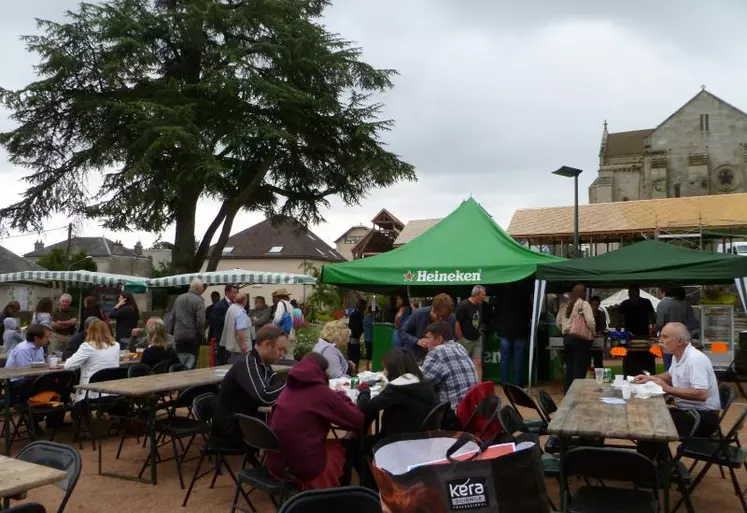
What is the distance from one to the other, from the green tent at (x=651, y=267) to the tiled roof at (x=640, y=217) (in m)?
16.0

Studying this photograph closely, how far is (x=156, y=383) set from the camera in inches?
236

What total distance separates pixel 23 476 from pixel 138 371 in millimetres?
4280

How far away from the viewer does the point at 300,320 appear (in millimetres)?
16953

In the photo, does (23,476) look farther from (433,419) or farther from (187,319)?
(187,319)

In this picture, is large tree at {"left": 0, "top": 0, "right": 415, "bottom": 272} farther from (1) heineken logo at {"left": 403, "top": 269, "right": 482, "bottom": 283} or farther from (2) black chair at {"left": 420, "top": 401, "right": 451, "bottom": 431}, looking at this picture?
(2) black chair at {"left": 420, "top": 401, "right": 451, "bottom": 431}

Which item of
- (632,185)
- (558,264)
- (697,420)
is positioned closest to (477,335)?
(558,264)

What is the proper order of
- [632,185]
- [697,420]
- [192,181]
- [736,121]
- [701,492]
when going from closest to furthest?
[697,420]
[701,492]
[192,181]
[736,121]
[632,185]

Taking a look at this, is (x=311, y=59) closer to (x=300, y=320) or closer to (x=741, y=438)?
(x=300, y=320)

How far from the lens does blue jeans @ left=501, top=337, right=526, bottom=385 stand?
10.7 metres

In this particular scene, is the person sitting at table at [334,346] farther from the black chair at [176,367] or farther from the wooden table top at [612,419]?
the wooden table top at [612,419]

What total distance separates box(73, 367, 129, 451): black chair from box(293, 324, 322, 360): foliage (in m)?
8.29

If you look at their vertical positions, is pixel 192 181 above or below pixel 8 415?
above

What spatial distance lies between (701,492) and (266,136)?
15881 mm

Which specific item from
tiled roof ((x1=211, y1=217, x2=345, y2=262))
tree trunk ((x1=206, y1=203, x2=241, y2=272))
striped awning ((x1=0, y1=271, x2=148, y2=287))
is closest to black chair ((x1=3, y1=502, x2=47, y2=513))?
striped awning ((x1=0, y1=271, x2=148, y2=287))
